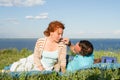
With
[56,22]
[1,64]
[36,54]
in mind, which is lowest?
[1,64]

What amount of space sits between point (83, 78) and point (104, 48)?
376 inches

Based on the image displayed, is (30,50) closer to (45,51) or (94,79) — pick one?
(45,51)

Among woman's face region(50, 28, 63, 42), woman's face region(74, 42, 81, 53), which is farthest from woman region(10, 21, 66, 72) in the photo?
woman's face region(74, 42, 81, 53)

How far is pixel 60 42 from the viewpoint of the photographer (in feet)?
28.4

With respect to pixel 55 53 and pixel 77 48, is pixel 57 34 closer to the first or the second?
pixel 55 53

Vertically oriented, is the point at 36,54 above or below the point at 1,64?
above

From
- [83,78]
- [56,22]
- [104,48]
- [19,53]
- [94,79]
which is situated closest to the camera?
[83,78]

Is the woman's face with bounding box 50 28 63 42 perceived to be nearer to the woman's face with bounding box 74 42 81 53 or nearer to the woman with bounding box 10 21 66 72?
the woman with bounding box 10 21 66 72

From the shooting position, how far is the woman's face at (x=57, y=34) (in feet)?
27.5

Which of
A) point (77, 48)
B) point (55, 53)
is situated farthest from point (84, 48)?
point (55, 53)

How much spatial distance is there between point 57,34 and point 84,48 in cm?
76

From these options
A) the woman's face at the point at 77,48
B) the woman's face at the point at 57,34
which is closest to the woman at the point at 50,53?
the woman's face at the point at 57,34

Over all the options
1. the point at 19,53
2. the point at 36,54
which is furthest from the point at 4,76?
the point at 19,53

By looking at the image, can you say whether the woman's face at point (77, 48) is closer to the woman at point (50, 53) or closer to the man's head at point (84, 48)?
the man's head at point (84, 48)
